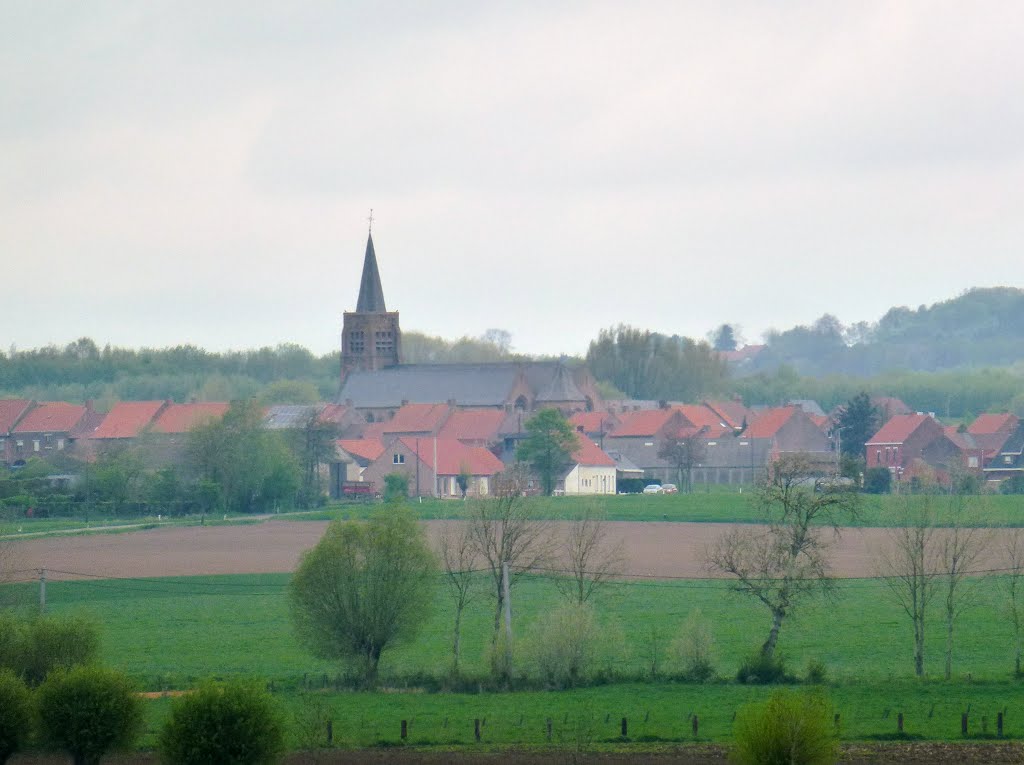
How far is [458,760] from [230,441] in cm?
6138

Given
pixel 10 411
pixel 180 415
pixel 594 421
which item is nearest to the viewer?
pixel 180 415

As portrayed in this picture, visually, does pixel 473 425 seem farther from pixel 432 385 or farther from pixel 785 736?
pixel 785 736

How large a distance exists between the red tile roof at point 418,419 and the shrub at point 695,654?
8966 centimetres

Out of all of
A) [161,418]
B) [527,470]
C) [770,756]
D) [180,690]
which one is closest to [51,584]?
[180,690]

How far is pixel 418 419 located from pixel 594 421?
45.6 feet

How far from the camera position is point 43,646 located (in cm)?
3119

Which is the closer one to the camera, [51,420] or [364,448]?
[364,448]

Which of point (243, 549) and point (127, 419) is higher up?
point (127, 419)

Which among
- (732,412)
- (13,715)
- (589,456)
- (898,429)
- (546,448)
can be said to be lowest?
(13,715)

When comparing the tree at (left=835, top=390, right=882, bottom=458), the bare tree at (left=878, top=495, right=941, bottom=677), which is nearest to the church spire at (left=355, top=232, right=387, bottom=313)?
the tree at (left=835, top=390, right=882, bottom=458)

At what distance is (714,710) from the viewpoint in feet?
104

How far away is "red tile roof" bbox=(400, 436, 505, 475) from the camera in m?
103

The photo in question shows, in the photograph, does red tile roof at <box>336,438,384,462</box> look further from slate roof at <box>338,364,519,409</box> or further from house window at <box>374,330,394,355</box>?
house window at <box>374,330,394,355</box>

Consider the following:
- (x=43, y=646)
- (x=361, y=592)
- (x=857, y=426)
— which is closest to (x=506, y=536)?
(x=361, y=592)
